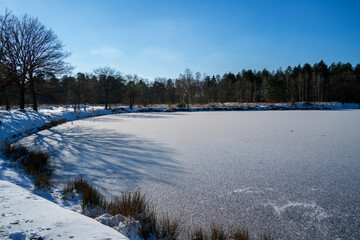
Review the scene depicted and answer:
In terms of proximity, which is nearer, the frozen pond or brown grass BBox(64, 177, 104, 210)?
the frozen pond

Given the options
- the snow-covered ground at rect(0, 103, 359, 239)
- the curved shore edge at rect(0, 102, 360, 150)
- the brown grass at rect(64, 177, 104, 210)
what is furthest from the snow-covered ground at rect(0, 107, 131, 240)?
the curved shore edge at rect(0, 102, 360, 150)

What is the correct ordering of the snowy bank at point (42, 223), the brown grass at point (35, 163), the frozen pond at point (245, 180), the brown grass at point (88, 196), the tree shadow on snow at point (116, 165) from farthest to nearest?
the tree shadow on snow at point (116, 165) → the brown grass at point (35, 163) → the brown grass at point (88, 196) → the frozen pond at point (245, 180) → the snowy bank at point (42, 223)

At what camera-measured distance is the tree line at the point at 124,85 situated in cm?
1366

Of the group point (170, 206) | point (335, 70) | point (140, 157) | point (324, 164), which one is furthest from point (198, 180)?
point (335, 70)

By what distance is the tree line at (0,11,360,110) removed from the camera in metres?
13.7

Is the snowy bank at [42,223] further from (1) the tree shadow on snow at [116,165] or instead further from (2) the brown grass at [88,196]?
→ (1) the tree shadow on snow at [116,165]

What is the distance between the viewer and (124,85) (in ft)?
112

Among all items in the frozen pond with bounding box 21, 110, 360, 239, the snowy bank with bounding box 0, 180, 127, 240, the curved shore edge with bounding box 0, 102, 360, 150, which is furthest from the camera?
the curved shore edge with bounding box 0, 102, 360, 150

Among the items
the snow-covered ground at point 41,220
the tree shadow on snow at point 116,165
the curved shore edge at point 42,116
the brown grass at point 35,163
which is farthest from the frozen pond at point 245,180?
the curved shore edge at point 42,116

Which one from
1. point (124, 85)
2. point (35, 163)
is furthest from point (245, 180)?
point (124, 85)

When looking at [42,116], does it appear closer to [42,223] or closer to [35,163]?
[35,163]

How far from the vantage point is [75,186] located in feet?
9.61

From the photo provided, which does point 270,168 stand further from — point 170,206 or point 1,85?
point 1,85

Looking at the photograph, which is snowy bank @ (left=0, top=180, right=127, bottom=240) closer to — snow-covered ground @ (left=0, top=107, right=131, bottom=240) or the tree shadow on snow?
snow-covered ground @ (left=0, top=107, right=131, bottom=240)
